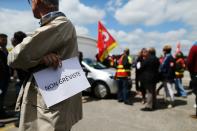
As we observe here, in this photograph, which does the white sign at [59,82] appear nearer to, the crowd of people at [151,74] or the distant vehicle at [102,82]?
the crowd of people at [151,74]

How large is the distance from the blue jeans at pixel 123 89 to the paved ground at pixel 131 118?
0.25 m

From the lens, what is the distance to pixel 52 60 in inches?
69.6

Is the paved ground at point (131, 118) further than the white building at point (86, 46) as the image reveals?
No

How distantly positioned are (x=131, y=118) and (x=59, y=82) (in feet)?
15.9

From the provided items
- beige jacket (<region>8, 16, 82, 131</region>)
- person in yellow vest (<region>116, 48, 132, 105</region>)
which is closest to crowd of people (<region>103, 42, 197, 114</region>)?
person in yellow vest (<region>116, 48, 132, 105</region>)

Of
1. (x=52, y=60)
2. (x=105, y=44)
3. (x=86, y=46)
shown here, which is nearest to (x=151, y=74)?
(x=105, y=44)

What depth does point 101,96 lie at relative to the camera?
9.27 meters

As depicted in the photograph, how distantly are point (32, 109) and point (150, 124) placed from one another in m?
4.51

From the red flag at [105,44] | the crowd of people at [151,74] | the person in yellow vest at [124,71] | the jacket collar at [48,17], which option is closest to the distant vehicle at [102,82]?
the crowd of people at [151,74]

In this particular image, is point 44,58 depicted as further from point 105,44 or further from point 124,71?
point 105,44

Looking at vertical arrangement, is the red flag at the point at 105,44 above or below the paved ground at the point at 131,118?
above

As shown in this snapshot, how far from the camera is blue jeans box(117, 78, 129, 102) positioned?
835 centimetres

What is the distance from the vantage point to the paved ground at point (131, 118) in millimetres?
5527

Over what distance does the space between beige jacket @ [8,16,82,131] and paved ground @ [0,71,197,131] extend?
355 centimetres
